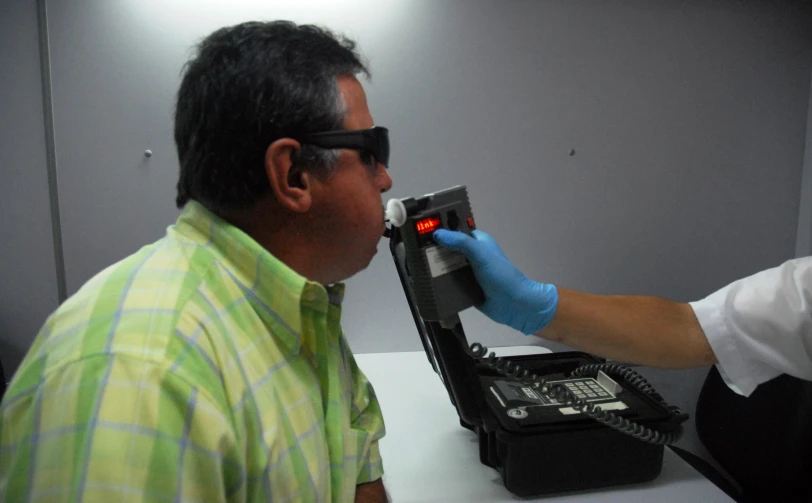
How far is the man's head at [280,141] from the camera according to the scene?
2.35 feet

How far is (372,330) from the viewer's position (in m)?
1.69

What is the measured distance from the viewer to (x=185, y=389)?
1.75ft

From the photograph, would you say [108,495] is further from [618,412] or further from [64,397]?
[618,412]

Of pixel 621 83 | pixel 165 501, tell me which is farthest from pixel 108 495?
pixel 621 83

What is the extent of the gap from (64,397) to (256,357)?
225 mm

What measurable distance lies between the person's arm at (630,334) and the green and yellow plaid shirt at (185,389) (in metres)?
0.58

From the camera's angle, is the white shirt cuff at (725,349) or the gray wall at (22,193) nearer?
the white shirt cuff at (725,349)

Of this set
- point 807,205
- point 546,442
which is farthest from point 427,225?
point 807,205

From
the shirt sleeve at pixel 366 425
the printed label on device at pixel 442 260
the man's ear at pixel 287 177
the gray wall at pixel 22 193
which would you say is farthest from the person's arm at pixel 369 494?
the gray wall at pixel 22 193

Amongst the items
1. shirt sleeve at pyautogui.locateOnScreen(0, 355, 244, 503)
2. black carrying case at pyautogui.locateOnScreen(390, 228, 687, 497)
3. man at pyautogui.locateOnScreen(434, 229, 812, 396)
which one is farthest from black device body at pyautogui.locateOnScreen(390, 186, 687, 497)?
shirt sleeve at pyautogui.locateOnScreen(0, 355, 244, 503)

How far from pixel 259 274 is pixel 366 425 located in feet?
1.51

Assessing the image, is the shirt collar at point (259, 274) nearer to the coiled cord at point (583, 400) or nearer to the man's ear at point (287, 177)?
the man's ear at point (287, 177)

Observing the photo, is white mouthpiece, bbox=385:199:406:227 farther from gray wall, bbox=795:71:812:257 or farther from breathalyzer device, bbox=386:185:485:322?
gray wall, bbox=795:71:812:257

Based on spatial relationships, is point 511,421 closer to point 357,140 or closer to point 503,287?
point 503,287
